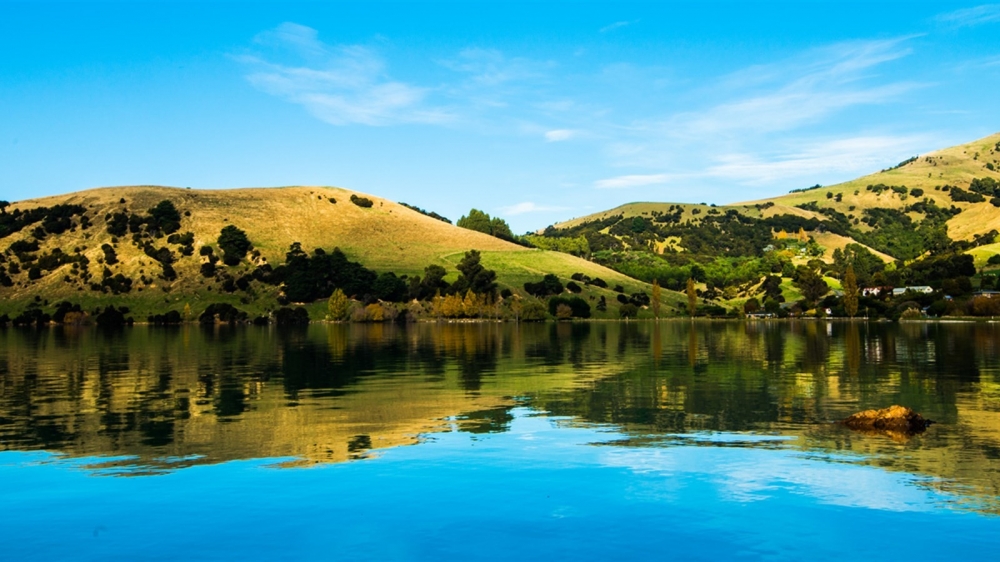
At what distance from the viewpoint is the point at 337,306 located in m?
180

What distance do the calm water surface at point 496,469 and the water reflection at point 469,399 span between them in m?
0.21

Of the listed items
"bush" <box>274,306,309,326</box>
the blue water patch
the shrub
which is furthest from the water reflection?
the shrub

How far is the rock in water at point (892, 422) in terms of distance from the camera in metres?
29.6

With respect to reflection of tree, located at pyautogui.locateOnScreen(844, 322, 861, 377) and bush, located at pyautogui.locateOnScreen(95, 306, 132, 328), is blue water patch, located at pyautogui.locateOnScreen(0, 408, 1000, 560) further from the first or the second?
bush, located at pyautogui.locateOnScreen(95, 306, 132, 328)

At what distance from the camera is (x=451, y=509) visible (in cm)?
1933

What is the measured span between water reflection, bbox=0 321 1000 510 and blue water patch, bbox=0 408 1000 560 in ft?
7.23

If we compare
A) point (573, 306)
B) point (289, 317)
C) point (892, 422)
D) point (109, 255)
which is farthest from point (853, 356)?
point (109, 255)

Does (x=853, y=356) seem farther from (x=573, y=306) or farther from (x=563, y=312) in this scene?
(x=573, y=306)

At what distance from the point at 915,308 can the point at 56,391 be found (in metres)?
171

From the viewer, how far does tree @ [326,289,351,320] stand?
180125mm

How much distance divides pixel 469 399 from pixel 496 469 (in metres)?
16.7

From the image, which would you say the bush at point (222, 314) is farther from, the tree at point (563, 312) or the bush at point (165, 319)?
the tree at point (563, 312)

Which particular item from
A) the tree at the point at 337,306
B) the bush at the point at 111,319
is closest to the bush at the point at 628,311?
the tree at the point at 337,306

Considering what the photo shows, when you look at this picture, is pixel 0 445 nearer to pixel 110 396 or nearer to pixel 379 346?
pixel 110 396
